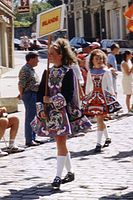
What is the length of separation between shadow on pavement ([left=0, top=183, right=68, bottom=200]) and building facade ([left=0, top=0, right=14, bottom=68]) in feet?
86.8

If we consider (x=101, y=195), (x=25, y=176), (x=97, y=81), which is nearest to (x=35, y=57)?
(x=97, y=81)

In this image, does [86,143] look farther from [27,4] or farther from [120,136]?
[27,4]

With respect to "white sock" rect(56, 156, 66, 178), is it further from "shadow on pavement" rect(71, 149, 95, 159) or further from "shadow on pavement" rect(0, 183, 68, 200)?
"shadow on pavement" rect(71, 149, 95, 159)

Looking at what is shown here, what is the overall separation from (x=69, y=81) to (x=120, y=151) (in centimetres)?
263

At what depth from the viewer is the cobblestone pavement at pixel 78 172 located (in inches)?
279

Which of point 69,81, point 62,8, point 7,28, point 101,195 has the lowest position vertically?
point 101,195

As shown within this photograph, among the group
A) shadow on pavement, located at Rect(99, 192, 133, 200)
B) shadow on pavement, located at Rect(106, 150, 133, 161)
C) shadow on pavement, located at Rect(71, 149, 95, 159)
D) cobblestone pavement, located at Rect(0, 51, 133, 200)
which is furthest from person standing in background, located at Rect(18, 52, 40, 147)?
shadow on pavement, located at Rect(99, 192, 133, 200)

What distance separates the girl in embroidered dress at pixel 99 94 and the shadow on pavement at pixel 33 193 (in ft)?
7.96

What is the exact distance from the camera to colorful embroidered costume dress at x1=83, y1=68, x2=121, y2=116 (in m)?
9.85

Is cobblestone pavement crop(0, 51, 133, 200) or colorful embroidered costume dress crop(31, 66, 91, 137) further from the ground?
colorful embroidered costume dress crop(31, 66, 91, 137)

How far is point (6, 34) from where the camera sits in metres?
37.1

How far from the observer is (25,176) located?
8094 millimetres

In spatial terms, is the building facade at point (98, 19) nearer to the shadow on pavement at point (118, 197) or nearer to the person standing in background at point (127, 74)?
the person standing in background at point (127, 74)

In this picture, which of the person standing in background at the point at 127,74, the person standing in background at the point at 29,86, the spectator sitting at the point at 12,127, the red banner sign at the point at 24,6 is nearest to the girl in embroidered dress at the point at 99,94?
the person standing in background at the point at 29,86
